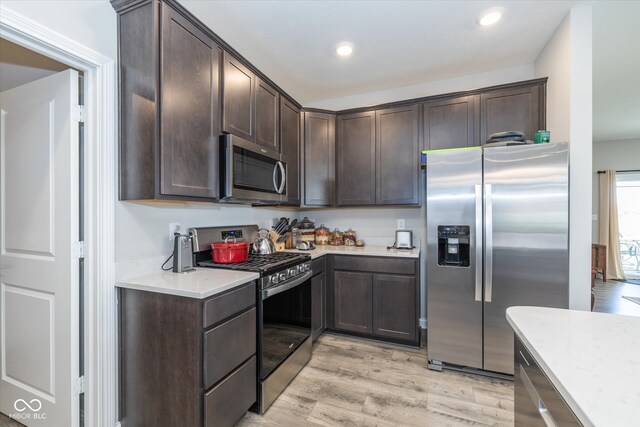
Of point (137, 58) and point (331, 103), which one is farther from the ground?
point (331, 103)

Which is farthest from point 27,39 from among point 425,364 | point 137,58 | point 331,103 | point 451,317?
point 425,364

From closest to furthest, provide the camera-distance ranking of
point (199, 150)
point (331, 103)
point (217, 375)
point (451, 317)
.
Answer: point (217, 375), point (199, 150), point (451, 317), point (331, 103)

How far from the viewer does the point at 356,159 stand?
319 cm

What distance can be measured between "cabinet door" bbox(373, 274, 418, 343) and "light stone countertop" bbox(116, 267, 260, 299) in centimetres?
145

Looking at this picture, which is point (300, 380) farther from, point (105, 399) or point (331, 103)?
point (331, 103)

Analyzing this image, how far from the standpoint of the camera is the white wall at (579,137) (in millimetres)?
2016

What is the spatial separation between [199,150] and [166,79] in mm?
421

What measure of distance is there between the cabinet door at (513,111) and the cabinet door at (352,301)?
184 centimetres

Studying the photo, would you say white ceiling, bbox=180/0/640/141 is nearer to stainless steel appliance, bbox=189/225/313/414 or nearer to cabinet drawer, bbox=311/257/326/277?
stainless steel appliance, bbox=189/225/313/414

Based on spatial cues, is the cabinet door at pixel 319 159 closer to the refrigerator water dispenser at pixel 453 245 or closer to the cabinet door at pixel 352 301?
the cabinet door at pixel 352 301

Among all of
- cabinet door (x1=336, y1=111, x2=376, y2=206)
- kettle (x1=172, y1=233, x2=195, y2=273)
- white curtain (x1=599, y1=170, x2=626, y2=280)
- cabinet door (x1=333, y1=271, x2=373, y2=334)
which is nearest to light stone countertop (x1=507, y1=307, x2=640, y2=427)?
cabinet door (x1=333, y1=271, x2=373, y2=334)

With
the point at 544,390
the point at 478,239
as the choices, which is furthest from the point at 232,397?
the point at 478,239

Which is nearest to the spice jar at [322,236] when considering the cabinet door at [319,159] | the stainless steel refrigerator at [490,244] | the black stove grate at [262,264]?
the cabinet door at [319,159]

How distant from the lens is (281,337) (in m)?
2.02
